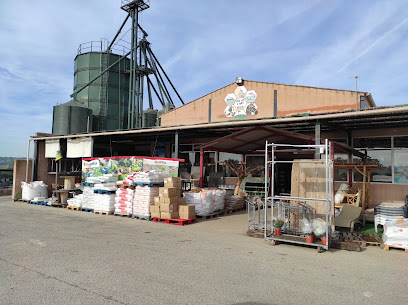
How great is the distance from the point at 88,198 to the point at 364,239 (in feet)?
A: 33.3

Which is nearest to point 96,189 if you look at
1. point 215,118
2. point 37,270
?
point 37,270

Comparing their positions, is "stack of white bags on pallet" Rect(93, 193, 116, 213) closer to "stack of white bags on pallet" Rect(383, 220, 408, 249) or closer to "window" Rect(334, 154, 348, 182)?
"stack of white bags on pallet" Rect(383, 220, 408, 249)

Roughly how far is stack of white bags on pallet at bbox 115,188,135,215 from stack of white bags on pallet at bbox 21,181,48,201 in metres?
7.29

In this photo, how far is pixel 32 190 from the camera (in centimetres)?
1588

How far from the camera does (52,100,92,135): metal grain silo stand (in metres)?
25.3

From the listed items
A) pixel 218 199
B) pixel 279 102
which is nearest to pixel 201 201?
pixel 218 199

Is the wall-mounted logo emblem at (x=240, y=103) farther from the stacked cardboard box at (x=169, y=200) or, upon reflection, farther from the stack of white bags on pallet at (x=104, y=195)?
the stacked cardboard box at (x=169, y=200)

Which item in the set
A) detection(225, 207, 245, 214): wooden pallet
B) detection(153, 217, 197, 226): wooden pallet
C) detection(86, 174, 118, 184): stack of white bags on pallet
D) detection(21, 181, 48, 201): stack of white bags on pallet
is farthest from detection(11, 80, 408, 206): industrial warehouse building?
detection(153, 217, 197, 226): wooden pallet

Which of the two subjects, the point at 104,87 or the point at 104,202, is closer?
the point at 104,202

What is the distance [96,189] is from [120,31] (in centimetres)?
2699

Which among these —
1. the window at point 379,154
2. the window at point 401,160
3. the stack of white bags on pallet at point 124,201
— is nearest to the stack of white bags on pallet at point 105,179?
the stack of white bags on pallet at point 124,201

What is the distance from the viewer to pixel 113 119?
31.3m

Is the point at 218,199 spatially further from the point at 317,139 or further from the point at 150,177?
the point at 317,139

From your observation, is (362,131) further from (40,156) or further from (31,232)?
(40,156)
